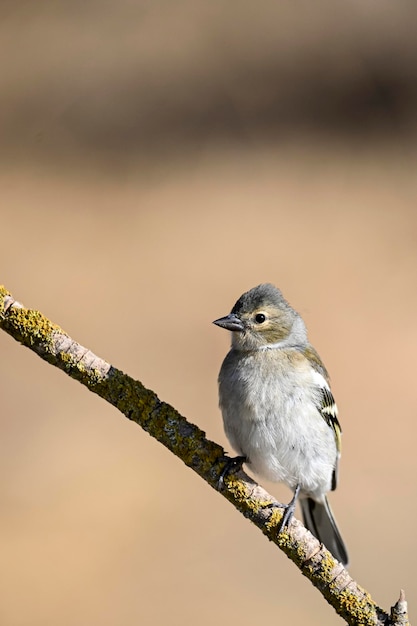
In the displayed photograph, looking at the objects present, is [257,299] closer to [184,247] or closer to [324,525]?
[324,525]

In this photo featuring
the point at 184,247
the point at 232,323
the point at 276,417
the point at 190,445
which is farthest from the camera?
the point at 184,247

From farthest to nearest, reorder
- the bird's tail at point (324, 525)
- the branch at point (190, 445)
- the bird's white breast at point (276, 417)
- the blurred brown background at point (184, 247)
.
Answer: the blurred brown background at point (184, 247)
the bird's tail at point (324, 525)
the bird's white breast at point (276, 417)
the branch at point (190, 445)

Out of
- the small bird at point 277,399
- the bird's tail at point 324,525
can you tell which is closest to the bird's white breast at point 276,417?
the small bird at point 277,399

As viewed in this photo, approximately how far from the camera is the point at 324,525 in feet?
15.0

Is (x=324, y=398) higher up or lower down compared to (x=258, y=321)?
lower down

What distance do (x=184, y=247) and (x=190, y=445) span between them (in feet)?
21.0

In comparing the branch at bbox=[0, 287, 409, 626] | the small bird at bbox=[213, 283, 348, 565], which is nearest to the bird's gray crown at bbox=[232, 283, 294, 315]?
the small bird at bbox=[213, 283, 348, 565]

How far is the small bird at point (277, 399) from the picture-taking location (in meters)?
3.83

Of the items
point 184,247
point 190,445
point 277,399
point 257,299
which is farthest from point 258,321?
point 184,247

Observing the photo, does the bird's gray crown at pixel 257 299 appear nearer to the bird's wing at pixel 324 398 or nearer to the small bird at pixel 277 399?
the small bird at pixel 277 399

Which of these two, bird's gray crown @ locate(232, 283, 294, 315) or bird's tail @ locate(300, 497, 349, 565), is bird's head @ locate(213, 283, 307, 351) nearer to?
bird's gray crown @ locate(232, 283, 294, 315)

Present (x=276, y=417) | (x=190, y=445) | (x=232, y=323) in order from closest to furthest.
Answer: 1. (x=190, y=445)
2. (x=276, y=417)
3. (x=232, y=323)

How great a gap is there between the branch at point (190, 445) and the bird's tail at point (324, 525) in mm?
1636

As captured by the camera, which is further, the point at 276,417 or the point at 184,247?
the point at 184,247
